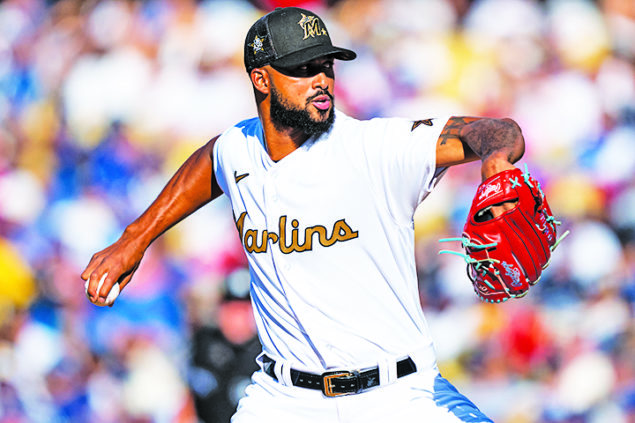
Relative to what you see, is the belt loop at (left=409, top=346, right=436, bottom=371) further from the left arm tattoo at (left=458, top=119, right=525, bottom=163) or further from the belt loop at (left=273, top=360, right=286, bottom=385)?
the left arm tattoo at (left=458, top=119, right=525, bottom=163)

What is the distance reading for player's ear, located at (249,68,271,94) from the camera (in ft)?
9.96

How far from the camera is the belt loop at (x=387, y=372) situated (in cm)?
266

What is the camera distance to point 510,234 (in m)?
2.16

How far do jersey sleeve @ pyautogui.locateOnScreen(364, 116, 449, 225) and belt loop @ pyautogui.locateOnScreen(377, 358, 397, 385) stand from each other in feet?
1.60

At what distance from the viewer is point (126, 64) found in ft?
15.9

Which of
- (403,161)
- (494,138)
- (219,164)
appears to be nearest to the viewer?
(494,138)

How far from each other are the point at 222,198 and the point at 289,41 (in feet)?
6.20

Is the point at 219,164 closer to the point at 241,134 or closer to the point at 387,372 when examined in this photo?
the point at 241,134

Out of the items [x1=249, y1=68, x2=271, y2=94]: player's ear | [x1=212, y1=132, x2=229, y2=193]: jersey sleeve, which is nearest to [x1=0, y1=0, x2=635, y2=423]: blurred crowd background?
[x1=212, y1=132, x2=229, y2=193]: jersey sleeve

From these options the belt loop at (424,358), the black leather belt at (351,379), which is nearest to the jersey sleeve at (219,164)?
the black leather belt at (351,379)

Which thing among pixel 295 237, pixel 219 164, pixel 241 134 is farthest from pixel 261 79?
pixel 295 237

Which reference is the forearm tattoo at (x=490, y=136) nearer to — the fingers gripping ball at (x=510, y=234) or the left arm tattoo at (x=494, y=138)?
the left arm tattoo at (x=494, y=138)

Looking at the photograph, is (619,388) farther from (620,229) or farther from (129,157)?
(129,157)

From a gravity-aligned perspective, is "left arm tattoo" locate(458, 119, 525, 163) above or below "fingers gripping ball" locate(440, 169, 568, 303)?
above
